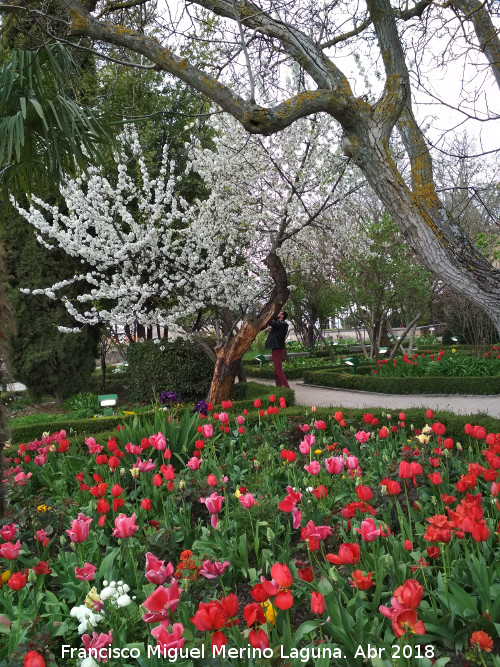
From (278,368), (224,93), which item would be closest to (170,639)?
(224,93)

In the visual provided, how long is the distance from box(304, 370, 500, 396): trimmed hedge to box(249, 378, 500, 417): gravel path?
0.14 metres

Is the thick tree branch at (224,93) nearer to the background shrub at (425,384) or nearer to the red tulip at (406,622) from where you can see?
the red tulip at (406,622)

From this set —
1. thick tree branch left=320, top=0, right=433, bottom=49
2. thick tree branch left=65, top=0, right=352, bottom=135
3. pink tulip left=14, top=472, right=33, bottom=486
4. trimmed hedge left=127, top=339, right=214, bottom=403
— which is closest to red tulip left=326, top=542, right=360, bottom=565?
pink tulip left=14, top=472, right=33, bottom=486

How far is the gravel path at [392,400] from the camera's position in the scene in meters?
9.29

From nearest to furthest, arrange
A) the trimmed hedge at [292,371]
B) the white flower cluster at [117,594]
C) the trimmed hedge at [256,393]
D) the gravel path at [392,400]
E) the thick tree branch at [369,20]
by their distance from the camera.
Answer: the white flower cluster at [117,594] < the thick tree branch at [369,20] < the trimmed hedge at [256,393] < the gravel path at [392,400] < the trimmed hedge at [292,371]

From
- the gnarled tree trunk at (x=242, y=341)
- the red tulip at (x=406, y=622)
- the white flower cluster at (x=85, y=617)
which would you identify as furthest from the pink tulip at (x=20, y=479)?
the gnarled tree trunk at (x=242, y=341)

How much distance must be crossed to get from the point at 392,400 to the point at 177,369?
4.15 metres

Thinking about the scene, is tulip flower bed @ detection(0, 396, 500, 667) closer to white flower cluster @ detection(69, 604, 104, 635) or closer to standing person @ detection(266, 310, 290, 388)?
white flower cluster @ detection(69, 604, 104, 635)

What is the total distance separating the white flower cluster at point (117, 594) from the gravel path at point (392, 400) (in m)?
6.99

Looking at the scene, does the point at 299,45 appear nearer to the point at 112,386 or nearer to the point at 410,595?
the point at 410,595

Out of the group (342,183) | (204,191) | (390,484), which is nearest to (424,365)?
(342,183)

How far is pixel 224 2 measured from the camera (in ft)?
17.7

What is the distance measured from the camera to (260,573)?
8.13ft

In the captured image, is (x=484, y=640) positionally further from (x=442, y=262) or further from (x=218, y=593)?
(x=442, y=262)
